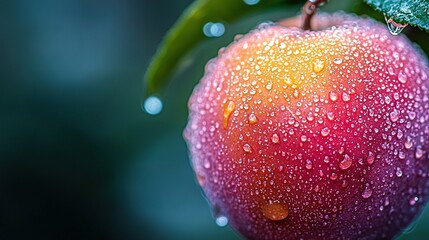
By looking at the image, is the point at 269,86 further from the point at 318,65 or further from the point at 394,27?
the point at 394,27

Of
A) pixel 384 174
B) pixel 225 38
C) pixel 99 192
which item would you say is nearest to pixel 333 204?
pixel 384 174

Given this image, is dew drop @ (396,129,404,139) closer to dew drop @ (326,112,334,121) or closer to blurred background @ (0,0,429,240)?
dew drop @ (326,112,334,121)

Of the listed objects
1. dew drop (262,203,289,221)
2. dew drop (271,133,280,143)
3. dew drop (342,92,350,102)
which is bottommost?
dew drop (262,203,289,221)

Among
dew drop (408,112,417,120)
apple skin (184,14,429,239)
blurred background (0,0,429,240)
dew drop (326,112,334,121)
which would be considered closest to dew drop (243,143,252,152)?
apple skin (184,14,429,239)

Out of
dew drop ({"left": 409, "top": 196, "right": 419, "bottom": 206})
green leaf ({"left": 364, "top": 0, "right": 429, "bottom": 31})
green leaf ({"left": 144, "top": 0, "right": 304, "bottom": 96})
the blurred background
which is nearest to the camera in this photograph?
green leaf ({"left": 364, "top": 0, "right": 429, "bottom": 31})

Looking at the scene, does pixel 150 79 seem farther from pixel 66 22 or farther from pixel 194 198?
pixel 66 22

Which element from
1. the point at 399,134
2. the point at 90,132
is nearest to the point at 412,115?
the point at 399,134
